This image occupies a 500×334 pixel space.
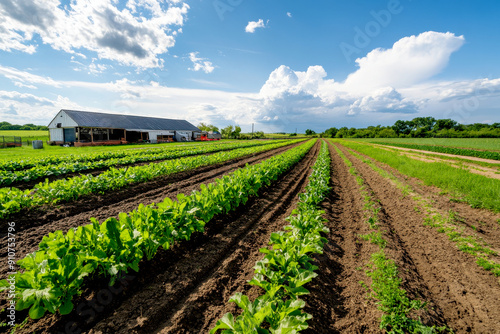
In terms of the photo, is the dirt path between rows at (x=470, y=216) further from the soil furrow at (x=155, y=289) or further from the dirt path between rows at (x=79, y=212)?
the dirt path between rows at (x=79, y=212)

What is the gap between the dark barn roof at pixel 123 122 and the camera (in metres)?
33.7

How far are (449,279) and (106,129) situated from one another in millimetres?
44704

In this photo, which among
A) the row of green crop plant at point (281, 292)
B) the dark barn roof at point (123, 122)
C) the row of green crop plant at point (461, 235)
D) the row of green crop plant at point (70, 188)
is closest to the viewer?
the row of green crop plant at point (281, 292)

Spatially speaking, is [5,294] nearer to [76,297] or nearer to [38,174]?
[76,297]

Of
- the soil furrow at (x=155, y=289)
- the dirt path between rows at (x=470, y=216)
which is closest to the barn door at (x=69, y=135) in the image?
the soil furrow at (x=155, y=289)

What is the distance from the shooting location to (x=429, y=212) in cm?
693

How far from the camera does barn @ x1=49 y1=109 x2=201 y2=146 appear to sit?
32.5m

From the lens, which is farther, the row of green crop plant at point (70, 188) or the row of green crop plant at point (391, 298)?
the row of green crop plant at point (70, 188)

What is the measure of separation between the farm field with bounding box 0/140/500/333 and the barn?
33.2 m

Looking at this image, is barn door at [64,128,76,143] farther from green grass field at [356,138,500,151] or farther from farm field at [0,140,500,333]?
green grass field at [356,138,500,151]

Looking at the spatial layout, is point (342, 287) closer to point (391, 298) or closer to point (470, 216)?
point (391, 298)

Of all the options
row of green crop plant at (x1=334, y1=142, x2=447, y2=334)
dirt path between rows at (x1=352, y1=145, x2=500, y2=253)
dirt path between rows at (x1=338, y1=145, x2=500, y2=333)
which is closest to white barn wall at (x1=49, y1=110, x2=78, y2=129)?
row of green crop plant at (x1=334, y1=142, x2=447, y2=334)

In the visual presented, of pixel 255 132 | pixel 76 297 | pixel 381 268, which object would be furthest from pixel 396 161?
pixel 255 132

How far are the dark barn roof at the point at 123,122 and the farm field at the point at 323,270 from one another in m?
35.0
